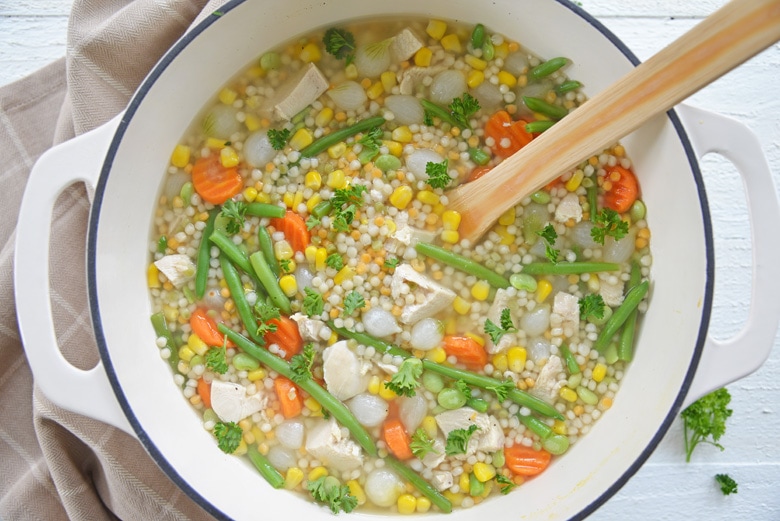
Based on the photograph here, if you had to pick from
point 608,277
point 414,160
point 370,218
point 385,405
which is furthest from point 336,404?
point 608,277

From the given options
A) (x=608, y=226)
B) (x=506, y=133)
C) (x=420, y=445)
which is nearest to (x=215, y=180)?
(x=506, y=133)

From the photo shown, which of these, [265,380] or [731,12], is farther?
[265,380]

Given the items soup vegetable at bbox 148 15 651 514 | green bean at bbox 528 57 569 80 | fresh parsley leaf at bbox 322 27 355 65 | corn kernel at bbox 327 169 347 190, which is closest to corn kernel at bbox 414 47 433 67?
soup vegetable at bbox 148 15 651 514

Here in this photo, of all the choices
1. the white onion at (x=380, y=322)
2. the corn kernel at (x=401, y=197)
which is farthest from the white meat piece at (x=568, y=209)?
the white onion at (x=380, y=322)

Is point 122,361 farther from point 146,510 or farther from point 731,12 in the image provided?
point 731,12

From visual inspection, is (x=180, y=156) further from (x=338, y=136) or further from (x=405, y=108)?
(x=405, y=108)
